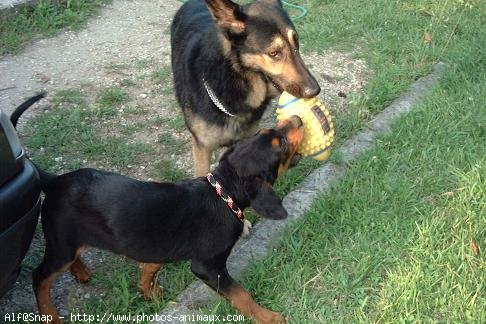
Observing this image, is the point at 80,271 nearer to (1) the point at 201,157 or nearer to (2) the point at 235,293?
(2) the point at 235,293

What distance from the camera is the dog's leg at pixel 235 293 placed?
2752 millimetres

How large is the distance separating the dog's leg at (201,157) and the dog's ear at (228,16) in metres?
0.89

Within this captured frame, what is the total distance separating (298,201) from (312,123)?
2.08 feet

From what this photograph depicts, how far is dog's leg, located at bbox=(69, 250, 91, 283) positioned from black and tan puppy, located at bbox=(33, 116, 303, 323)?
310 mm

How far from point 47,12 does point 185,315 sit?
16.8ft

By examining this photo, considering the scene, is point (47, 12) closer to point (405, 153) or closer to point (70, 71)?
point (70, 71)

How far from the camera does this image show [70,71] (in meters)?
5.54

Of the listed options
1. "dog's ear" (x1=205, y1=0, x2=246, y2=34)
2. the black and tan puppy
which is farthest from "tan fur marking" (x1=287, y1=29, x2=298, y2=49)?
the black and tan puppy

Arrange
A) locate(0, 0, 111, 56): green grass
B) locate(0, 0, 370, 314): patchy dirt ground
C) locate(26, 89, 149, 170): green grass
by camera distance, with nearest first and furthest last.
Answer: locate(26, 89, 149, 170): green grass → locate(0, 0, 370, 314): patchy dirt ground → locate(0, 0, 111, 56): green grass

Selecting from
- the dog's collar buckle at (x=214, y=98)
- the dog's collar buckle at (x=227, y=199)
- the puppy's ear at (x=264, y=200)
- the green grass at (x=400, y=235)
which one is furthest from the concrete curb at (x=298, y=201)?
the dog's collar buckle at (x=214, y=98)

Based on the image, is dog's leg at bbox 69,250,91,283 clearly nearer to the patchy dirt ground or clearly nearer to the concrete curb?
the patchy dirt ground

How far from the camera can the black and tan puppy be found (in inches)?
105

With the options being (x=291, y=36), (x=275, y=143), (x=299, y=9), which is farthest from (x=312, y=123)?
(x=299, y=9)

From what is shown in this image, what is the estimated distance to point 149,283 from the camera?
10.0 feet
